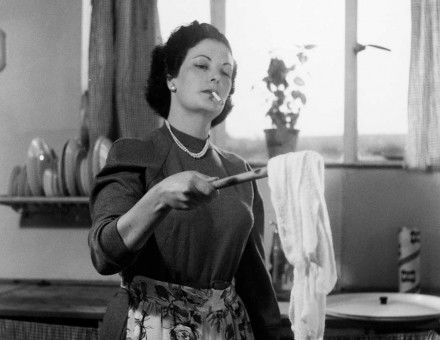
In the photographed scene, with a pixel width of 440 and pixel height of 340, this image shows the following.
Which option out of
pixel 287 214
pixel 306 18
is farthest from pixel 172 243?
pixel 306 18

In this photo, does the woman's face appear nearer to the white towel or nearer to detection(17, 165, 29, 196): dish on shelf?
the white towel

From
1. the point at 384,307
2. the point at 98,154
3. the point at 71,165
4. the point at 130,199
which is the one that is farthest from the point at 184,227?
the point at 71,165

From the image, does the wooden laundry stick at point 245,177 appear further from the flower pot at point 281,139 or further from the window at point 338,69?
the window at point 338,69

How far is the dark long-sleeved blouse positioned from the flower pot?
1069mm

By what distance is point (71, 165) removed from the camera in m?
2.44

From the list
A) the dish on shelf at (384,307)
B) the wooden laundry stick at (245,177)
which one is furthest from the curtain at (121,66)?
the wooden laundry stick at (245,177)

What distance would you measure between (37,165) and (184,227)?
148 centimetres

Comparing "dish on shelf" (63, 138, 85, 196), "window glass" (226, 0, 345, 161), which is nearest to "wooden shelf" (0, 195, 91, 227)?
"dish on shelf" (63, 138, 85, 196)

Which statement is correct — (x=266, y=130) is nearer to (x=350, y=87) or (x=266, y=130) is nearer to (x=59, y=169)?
(x=350, y=87)

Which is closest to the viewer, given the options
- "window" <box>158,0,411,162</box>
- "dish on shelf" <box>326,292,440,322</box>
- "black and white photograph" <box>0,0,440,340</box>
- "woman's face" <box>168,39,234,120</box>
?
"woman's face" <box>168,39,234,120</box>

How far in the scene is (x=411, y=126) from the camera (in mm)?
2334

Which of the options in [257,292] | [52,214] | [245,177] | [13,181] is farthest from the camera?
[52,214]

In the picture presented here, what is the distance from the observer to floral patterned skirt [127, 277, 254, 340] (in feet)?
3.91

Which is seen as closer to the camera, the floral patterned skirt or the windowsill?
the floral patterned skirt
